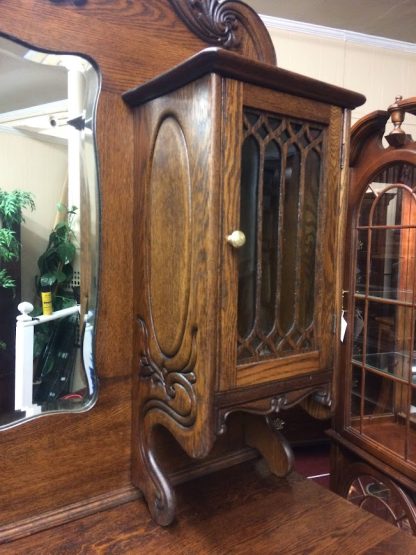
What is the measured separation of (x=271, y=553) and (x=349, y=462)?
3.08 feet

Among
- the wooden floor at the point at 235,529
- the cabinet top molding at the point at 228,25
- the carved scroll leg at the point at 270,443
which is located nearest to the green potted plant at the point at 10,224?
the wooden floor at the point at 235,529

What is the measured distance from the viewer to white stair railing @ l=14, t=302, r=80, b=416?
3.06 ft

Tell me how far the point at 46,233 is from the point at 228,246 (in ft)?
1.35

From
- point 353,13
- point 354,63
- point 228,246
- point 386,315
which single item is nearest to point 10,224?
point 228,246

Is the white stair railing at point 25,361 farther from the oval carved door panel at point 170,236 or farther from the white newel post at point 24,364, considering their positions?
the oval carved door panel at point 170,236

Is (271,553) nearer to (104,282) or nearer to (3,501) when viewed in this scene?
(3,501)

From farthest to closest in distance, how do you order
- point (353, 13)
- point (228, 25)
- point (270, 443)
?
point (353, 13) < point (270, 443) < point (228, 25)

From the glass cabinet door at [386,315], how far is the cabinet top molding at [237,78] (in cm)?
70

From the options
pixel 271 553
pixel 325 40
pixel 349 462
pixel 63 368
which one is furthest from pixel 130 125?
pixel 325 40

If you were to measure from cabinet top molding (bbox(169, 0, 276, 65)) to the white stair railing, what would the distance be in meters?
0.72

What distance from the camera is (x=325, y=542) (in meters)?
0.93

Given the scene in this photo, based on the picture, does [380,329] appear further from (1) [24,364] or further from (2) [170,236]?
(1) [24,364]

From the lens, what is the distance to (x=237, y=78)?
0.78m

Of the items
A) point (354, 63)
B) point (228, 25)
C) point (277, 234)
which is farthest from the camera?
point (354, 63)
